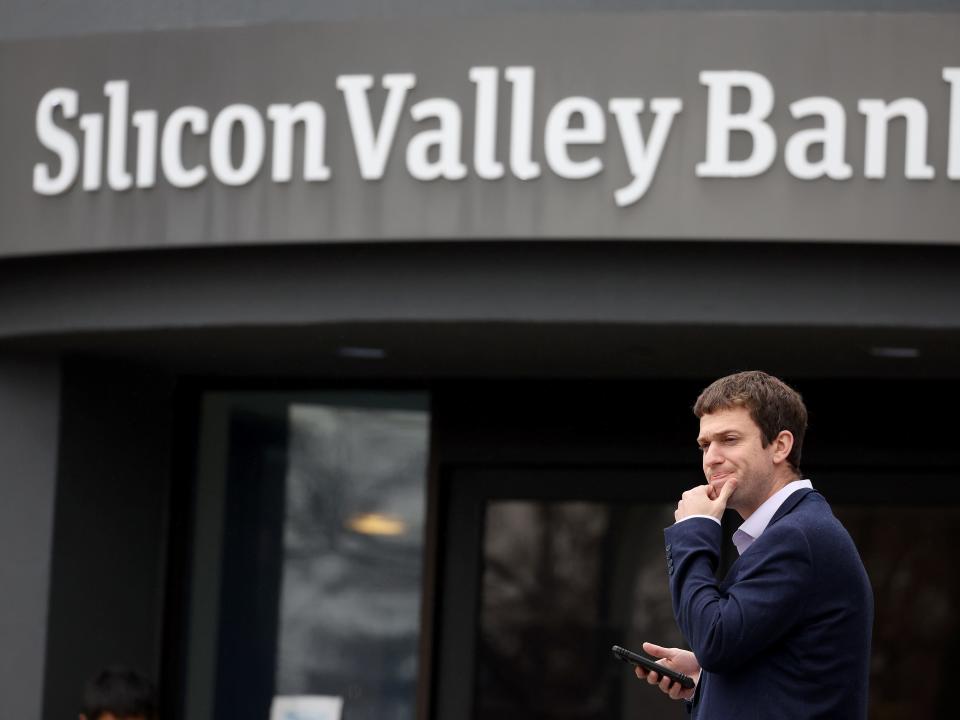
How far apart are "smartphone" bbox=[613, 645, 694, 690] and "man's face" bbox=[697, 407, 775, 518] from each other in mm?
344

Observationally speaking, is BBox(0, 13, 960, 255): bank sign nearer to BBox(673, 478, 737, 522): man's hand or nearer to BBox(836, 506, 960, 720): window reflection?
BBox(836, 506, 960, 720): window reflection

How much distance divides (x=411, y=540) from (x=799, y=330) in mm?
2766

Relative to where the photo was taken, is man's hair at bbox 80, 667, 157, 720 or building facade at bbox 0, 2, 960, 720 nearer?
man's hair at bbox 80, 667, 157, 720

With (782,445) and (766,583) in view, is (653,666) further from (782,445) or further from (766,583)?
(782,445)

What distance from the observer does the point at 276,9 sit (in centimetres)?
745

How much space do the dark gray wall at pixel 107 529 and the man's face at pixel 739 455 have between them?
5331 mm

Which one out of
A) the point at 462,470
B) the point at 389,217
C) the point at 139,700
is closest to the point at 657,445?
the point at 462,470

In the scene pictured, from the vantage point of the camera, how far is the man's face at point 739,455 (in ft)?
10.2

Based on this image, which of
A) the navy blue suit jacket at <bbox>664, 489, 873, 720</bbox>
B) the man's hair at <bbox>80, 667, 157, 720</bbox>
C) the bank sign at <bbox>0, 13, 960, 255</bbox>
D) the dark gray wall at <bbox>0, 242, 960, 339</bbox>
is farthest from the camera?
the dark gray wall at <bbox>0, 242, 960, 339</bbox>

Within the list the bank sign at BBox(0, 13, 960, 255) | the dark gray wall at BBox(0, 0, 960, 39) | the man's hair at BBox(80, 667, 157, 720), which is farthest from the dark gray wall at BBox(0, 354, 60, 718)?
the man's hair at BBox(80, 667, 157, 720)

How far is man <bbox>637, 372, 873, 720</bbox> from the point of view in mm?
2951

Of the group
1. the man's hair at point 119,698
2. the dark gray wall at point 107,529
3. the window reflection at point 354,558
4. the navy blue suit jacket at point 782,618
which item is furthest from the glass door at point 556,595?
the navy blue suit jacket at point 782,618

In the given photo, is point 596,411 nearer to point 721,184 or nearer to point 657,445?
point 657,445

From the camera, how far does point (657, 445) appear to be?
8.23 m
